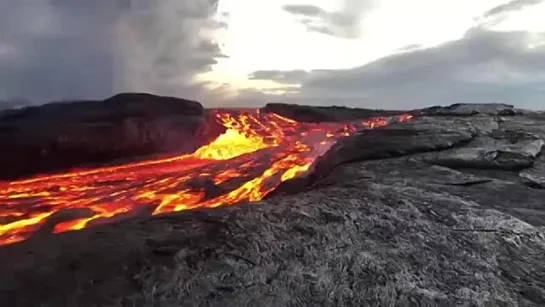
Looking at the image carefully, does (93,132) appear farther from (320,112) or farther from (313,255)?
(320,112)

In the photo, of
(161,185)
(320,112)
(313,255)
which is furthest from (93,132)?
(320,112)

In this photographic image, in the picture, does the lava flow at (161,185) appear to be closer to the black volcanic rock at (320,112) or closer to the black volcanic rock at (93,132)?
the black volcanic rock at (93,132)

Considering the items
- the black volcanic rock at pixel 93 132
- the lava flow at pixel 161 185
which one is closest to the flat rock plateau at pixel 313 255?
the lava flow at pixel 161 185

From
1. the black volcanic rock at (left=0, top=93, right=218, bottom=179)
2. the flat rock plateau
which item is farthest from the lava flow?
the flat rock plateau

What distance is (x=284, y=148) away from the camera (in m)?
10.6

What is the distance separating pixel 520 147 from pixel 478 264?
15.0ft

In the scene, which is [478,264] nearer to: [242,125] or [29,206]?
[29,206]

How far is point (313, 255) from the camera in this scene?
133 inches

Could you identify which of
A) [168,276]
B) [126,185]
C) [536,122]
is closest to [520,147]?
[536,122]

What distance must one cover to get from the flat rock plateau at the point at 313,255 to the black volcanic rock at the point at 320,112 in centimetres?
1028

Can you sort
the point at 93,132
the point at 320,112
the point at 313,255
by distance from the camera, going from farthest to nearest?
the point at 320,112
the point at 93,132
the point at 313,255

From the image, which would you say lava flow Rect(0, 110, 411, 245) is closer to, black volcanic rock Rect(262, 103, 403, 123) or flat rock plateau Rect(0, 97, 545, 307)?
flat rock plateau Rect(0, 97, 545, 307)

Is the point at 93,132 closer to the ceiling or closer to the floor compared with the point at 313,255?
closer to the ceiling

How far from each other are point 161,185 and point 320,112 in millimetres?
10422
